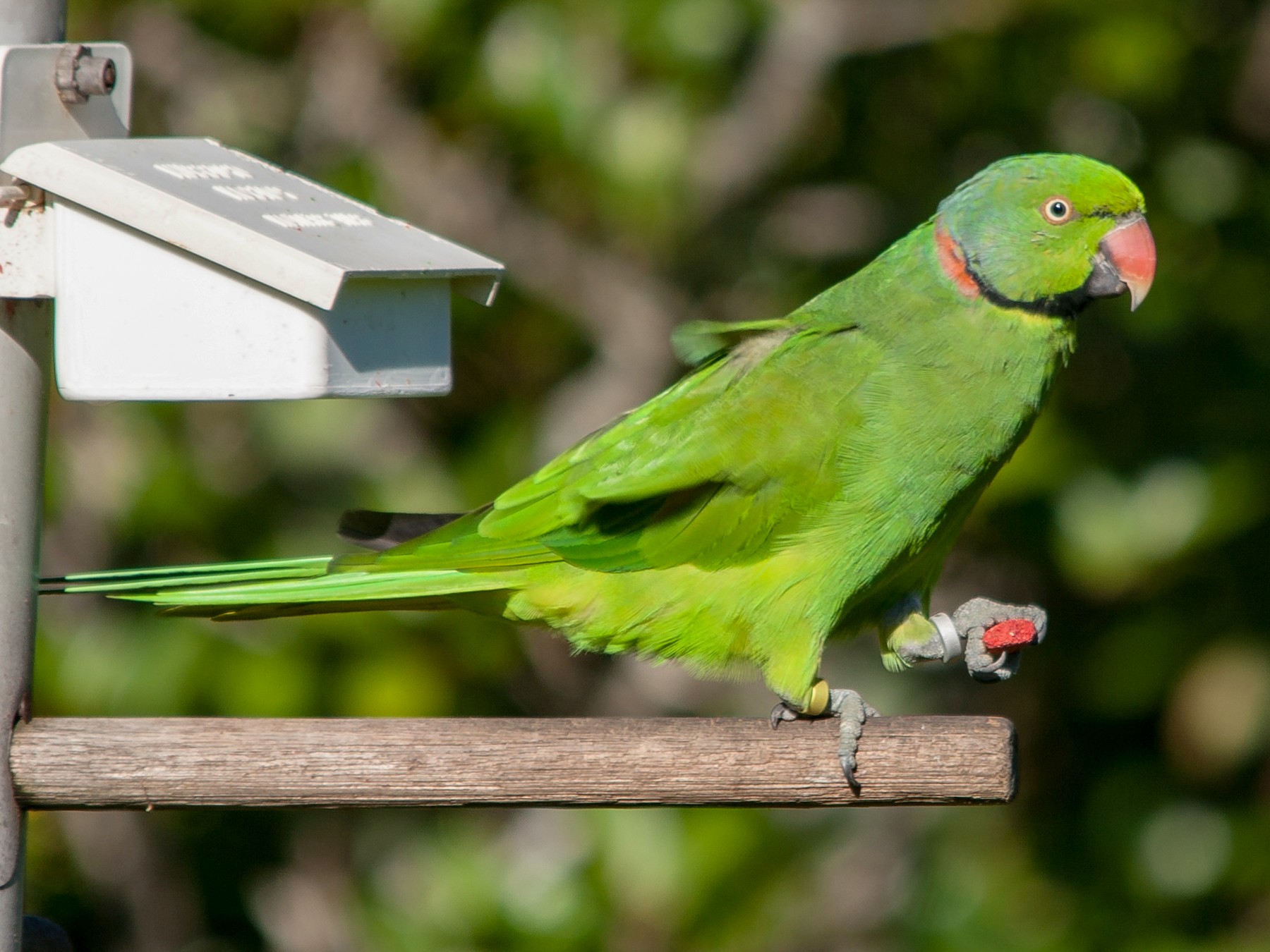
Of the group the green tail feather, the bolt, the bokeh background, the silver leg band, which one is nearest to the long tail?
the green tail feather

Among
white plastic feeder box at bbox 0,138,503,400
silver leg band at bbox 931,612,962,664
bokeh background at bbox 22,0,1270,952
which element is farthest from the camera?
bokeh background at bbox 22,0,1270,952

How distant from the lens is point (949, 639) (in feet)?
8.70

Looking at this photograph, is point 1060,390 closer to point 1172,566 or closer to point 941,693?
point 1172,566

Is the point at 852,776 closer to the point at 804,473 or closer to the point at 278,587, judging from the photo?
the point at 804,473

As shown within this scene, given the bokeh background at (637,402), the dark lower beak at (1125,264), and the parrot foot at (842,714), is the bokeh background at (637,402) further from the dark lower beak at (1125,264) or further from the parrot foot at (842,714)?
the dark lower beak at (1125,264)

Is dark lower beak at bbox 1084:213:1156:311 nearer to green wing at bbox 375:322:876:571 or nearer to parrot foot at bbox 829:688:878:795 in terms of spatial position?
green wing at bbox 375:322:876:571

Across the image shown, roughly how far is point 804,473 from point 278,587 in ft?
2.91

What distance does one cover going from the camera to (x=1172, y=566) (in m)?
3.70

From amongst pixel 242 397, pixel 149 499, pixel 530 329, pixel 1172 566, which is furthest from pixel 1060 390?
pixel 242 397

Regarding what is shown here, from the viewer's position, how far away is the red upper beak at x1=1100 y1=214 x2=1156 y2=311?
2492 mm

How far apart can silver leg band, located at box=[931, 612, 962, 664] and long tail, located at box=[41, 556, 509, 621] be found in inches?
31.6

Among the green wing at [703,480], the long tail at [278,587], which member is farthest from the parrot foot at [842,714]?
the long tail at [278,587]

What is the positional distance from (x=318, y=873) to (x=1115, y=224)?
2931 mm

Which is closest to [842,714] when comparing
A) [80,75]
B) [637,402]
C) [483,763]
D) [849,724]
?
[849,724]
